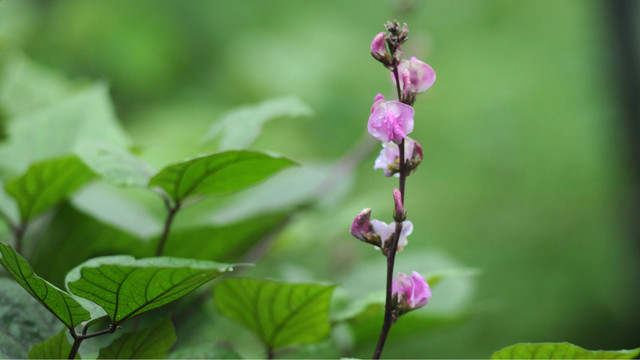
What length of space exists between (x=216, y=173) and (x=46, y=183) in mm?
157

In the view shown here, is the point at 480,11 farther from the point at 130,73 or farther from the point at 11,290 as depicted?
the point at 11,290

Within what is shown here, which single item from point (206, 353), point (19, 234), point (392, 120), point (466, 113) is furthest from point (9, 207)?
point (466, 113)

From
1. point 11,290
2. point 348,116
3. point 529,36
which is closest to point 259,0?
point 348,116

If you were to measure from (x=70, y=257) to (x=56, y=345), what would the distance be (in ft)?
0.58

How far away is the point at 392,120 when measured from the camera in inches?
13.0

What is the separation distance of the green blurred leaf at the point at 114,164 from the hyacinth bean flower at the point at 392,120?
18cm

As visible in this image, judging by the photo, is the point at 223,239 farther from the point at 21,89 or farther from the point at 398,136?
the point at 21,89

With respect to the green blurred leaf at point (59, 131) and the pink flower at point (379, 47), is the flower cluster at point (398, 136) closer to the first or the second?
the pink flower at point (379, 47)

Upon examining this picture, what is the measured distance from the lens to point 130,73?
166 centimetres

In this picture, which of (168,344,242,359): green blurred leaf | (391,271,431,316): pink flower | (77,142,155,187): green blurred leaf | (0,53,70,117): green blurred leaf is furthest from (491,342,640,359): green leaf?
(0,53,70,117): green blurred leaf

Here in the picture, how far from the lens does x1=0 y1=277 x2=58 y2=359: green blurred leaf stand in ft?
1.22

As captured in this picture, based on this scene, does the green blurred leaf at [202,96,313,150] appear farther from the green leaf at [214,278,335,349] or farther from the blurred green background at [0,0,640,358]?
the blurred green background at [0,0,640,358]

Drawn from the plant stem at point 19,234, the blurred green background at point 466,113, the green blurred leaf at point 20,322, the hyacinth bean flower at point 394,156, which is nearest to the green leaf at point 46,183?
the plant stem at point 19,234

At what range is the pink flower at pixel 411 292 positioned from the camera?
346mm
